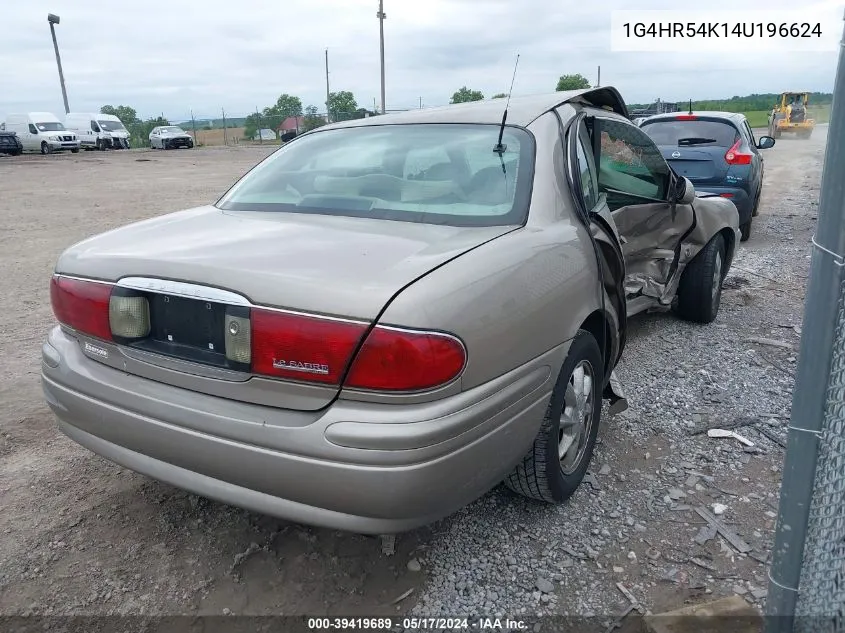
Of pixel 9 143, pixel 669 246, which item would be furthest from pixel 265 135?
pixel 669 246

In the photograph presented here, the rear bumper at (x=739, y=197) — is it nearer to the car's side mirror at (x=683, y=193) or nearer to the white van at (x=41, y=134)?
the car's side mirror at (x=683, y=193)

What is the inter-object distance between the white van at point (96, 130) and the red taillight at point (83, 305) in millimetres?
37648

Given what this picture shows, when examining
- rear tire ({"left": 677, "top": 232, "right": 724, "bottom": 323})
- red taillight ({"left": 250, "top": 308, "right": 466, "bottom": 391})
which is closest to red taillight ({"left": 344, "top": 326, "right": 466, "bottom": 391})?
red taillight ({"left": 250, "top": 308, "right": 466, "bottom": 391})

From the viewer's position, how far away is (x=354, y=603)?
2.20m

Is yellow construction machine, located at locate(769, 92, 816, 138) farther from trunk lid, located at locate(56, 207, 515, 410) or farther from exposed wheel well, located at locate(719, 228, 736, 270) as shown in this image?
trunk lid, located at locate(56, 207, 515, 410)

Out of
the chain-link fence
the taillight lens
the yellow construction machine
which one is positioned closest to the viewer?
the chain-link fence

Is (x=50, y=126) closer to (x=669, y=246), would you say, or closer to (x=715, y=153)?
(x=715, y=153)

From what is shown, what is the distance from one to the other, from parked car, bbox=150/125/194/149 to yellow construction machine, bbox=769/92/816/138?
32.0 meters

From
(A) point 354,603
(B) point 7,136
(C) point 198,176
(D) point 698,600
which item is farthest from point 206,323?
(B) point 7,136

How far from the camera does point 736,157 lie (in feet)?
25.6

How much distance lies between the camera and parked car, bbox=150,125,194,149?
125 ft

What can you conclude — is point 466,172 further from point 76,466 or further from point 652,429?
point 76,466

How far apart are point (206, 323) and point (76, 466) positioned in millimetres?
1555

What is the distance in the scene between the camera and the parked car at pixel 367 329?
1.80 meters
